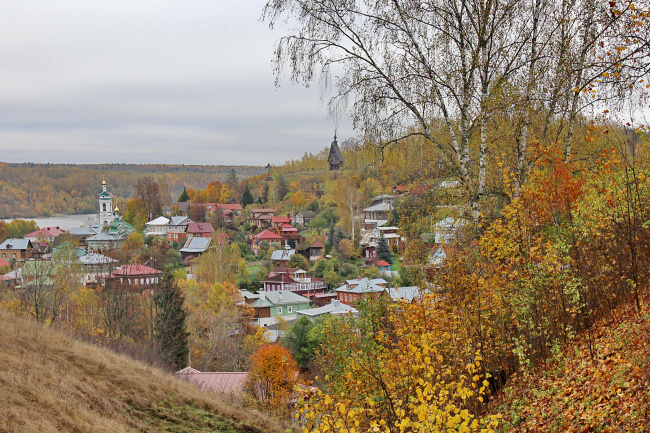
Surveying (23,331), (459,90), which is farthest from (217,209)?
(459,90)

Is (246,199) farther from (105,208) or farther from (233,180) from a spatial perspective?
(105,208)

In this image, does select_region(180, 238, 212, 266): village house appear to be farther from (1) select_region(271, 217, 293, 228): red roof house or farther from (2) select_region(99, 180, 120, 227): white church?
(2) select_region(99, 180, 120, 227): white church

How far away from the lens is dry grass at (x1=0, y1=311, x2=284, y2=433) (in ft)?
22.1

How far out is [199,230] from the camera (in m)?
69.4

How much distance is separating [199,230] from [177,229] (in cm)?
437

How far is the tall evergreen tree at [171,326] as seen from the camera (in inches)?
895

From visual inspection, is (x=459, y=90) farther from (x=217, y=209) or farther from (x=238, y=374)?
(x=217, y=209)

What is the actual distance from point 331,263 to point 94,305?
2421 centimetres

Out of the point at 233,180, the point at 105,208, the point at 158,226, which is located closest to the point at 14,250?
the point at 158,226

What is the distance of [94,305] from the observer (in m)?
30.1

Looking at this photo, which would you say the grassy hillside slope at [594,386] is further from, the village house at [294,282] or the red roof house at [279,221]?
the red roof house at [279,221]

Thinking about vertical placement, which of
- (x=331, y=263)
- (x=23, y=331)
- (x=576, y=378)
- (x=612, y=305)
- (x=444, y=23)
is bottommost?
(x=331, y=263)

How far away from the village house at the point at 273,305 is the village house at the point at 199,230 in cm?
2753

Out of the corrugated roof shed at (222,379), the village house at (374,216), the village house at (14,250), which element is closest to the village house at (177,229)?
the village house at (14,250)
